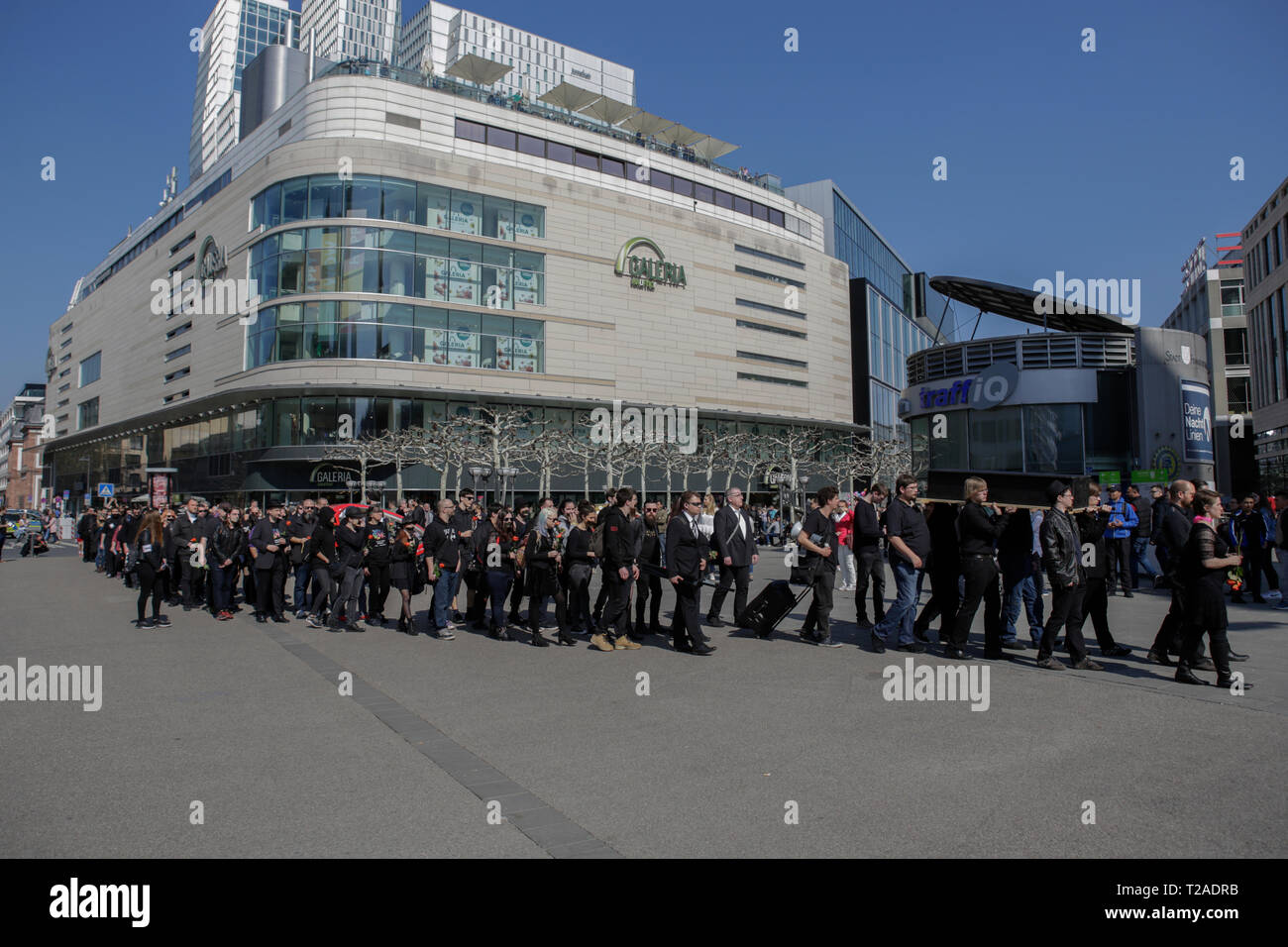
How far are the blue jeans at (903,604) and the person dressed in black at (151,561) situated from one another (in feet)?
32.5

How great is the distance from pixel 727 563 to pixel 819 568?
1.32 m

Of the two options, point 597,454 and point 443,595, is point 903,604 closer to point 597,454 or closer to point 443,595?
point 443,595

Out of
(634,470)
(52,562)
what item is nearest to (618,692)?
(52,562)

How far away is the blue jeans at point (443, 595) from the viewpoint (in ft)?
37.4

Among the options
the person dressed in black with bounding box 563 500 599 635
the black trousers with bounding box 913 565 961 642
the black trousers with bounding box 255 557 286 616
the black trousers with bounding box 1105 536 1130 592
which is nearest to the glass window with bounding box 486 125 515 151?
the black trousers with bounding box 255 557 286 616

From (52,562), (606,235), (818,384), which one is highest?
(606,235)

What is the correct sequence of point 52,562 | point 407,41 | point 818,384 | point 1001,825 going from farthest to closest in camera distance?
1. point 407,41
2. point 818,384
3. point 52,562
4. point 1001,825

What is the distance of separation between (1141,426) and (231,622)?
24.4 m

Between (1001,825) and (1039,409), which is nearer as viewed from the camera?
(1001,825)

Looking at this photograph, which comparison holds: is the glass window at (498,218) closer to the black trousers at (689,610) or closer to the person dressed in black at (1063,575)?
the black trousers at (689,610)

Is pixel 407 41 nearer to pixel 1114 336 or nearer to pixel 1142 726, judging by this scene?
pixel 1114 336

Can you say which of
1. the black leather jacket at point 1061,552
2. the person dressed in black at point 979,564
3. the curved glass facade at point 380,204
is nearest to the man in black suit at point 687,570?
the person dressed in black at point 979,564

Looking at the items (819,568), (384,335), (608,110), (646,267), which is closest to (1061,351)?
(819,568)

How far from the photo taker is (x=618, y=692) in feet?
24.9
